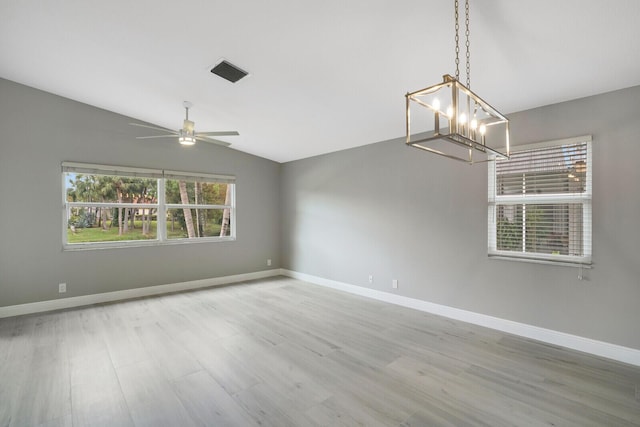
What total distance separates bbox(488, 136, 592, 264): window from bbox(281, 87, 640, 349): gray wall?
0.32 feet

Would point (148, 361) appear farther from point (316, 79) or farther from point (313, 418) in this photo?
point (316, 79)

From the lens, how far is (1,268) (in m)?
3.87

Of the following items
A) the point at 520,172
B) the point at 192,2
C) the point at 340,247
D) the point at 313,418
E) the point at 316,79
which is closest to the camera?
the point at 313,418

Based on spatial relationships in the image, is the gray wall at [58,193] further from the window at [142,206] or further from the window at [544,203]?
the window at [544,203]

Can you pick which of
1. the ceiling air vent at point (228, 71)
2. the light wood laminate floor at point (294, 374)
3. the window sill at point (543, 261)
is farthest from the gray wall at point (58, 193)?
the window sill at point (543, 261)

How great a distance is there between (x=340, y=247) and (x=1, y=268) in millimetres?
4790

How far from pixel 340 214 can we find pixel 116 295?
3.88 m

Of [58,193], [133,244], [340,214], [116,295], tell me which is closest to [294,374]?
[340,214]

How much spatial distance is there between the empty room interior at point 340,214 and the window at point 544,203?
2cm

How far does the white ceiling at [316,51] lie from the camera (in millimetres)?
2098

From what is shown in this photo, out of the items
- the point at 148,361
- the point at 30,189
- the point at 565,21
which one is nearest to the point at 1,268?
the point at 30,189

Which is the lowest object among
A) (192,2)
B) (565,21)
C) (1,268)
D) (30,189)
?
(1,268)

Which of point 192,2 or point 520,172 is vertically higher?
point 192,2

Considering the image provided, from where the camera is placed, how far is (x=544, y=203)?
10.5 ft
